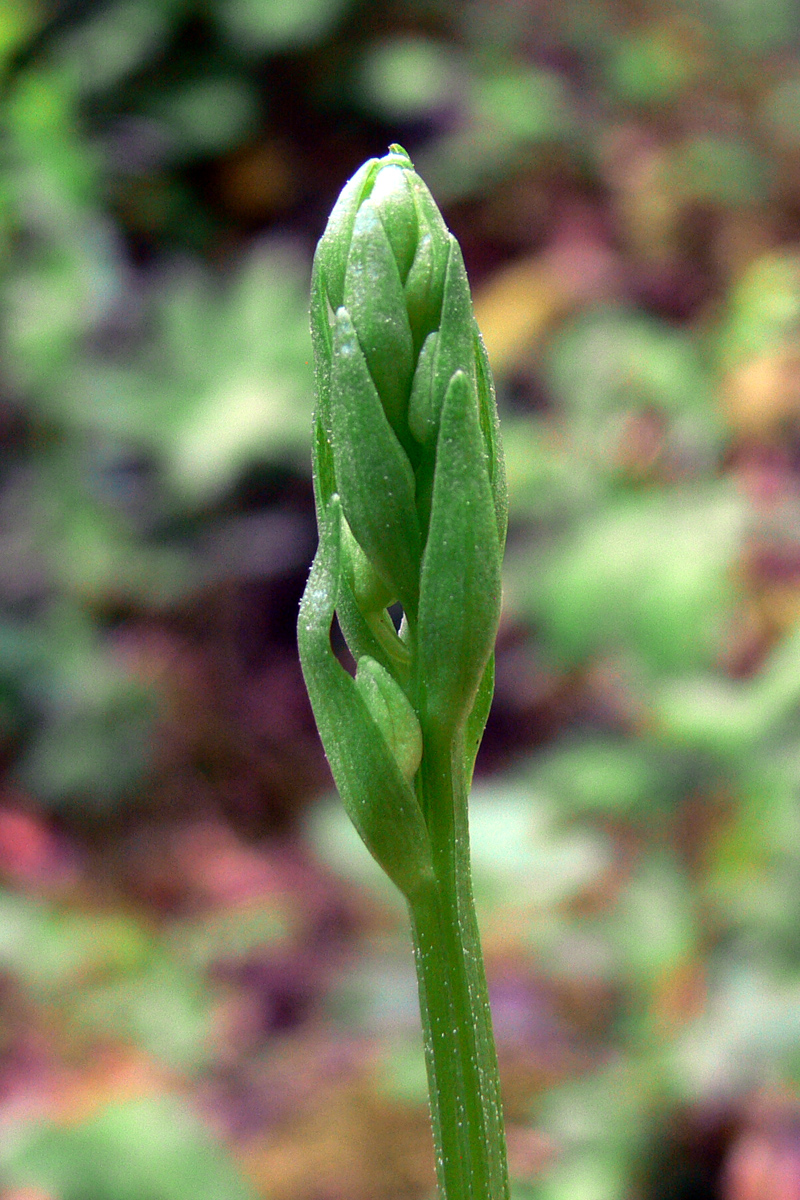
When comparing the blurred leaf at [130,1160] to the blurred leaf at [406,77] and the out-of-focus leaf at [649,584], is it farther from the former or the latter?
the blurred leaf at [406,77]

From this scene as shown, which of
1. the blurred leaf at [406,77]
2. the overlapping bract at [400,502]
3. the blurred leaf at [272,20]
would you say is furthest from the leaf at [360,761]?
the blurred leaf at [272,20]

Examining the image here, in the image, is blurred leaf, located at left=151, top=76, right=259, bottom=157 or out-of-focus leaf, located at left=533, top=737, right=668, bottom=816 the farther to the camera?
blurred leaf, located at left=151, top=76, right=259, bottom=157

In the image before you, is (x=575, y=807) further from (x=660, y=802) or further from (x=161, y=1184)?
(x=161, y=1184)

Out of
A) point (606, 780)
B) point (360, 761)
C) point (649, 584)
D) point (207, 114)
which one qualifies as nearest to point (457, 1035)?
point (360, 761)

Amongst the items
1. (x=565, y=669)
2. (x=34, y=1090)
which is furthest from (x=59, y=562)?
(x=34, y=1090)

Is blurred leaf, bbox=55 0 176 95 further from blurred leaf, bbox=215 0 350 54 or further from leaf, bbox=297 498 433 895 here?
leaf, bbox=297 498 433 895

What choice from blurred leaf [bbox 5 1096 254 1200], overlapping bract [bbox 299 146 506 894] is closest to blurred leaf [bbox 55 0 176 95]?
blurred leaf [bbox 5 1096 254 1200]
